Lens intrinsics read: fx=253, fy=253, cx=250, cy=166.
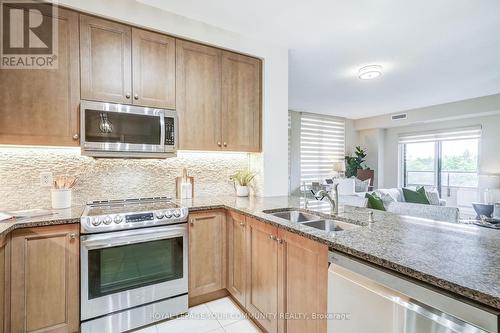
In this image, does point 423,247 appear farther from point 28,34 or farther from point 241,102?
point 28,34

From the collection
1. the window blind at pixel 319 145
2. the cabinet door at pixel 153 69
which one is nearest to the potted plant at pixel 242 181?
the cabinet door at pixel 153 69

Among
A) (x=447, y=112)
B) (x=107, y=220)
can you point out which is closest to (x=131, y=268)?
(x=107, y=220)

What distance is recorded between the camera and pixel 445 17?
7.57 ft

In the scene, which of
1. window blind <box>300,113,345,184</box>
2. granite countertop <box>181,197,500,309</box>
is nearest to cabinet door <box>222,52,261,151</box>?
granite countertop <box>181,197,500,309</box>

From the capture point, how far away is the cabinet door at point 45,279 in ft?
5.25

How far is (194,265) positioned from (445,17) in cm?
319

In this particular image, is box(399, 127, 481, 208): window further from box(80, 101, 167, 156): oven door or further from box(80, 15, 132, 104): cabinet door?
box(80, 15, 132, 104): cabinet door

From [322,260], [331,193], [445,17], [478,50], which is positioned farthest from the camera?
[478,50]

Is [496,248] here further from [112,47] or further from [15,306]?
[112,47]

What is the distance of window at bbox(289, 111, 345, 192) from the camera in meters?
6.23

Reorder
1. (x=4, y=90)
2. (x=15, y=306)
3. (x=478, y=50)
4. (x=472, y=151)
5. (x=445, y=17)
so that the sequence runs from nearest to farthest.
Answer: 1. (x=15, y=306)
2. (x=4, y=90)
3. (x=445, y=17)
4. (x=478, y=50)
5. (x=472, y=151)

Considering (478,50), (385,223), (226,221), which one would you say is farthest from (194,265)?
(478,50)

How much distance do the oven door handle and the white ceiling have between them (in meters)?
1.93

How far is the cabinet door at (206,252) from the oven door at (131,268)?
3.9 inches
